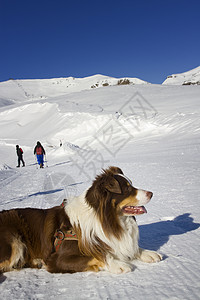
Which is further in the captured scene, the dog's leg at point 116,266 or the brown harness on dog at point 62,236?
the brown harness on dog at point 62,236

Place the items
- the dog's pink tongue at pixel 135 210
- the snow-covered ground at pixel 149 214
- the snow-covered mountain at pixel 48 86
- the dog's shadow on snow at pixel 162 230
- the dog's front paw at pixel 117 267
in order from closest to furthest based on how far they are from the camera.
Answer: the snow-covered ground at pixel 149 214, the dog's front paw at pixel 117 267, the dog's pink tongue at pixel 135 210, the dog's shadow on snow at pixel 162 230, the snow-covered mountain at pixel 48 86

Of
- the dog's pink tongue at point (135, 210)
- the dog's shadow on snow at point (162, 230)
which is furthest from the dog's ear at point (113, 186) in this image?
the dog's shadow on snow at point (162, 230)

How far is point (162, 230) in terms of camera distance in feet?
11.8

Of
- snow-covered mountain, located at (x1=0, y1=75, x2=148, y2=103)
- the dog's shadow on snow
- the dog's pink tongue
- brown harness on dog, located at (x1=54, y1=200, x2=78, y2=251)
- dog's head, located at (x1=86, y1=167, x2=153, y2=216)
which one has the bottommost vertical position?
the dog's shadow on snow

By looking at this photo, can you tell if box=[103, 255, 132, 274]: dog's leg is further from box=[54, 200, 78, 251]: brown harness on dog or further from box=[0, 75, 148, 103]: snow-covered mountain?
box=[0, 75, 148, 103]: snow-covered mountain

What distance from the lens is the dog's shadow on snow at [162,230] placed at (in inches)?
124

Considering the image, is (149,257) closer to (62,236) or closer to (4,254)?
(62,236)

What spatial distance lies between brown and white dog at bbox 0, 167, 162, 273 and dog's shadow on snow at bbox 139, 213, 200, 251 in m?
0.53

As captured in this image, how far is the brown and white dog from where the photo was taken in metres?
A: 2.43

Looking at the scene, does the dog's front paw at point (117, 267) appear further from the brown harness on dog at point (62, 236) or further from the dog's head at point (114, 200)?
the brown harness on dog at point (62, 236)

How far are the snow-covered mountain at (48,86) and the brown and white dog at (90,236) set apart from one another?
7399 centimetres

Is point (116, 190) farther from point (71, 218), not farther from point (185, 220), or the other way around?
point (185, 220)

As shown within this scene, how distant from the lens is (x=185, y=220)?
393cm

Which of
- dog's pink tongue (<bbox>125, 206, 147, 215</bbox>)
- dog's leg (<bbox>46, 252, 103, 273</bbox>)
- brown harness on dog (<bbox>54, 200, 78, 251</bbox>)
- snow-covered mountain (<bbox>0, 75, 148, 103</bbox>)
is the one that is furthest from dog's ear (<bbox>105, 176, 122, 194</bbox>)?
snow-covered mountain (<bbox>0, 75, 148, 103</bbox>)
